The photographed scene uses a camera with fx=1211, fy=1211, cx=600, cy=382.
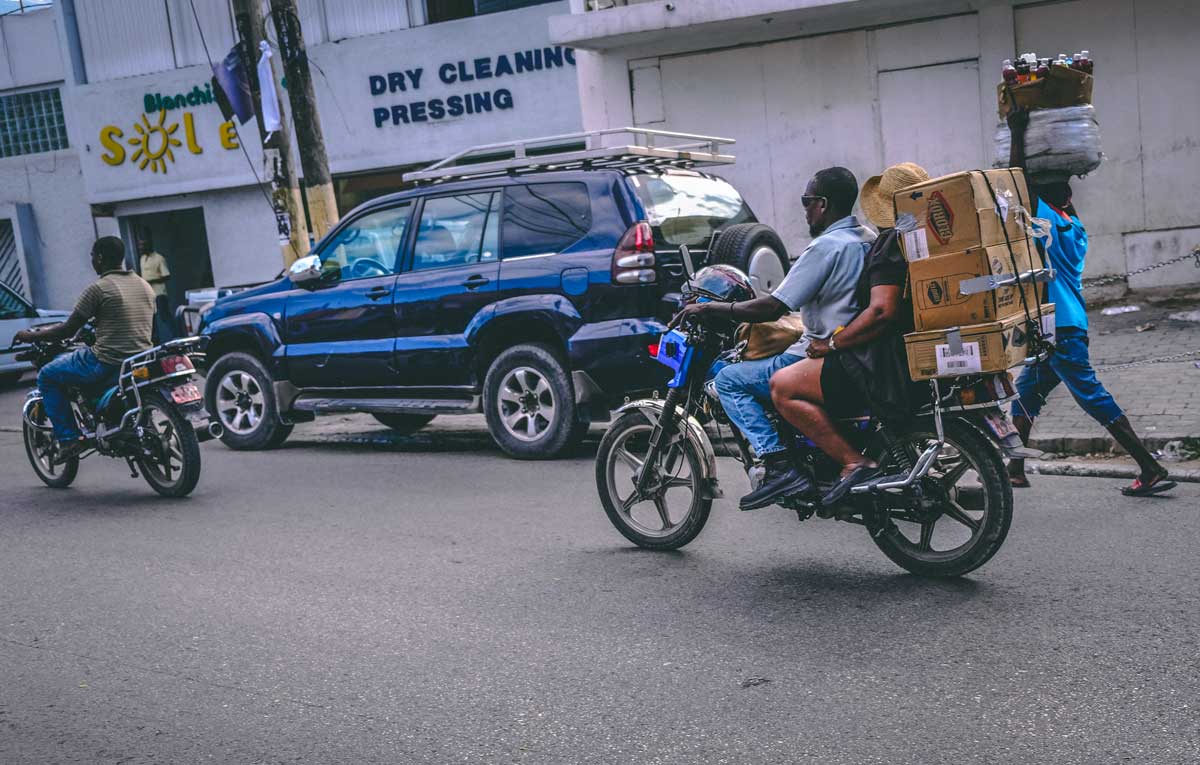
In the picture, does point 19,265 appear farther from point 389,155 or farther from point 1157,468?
point 1157,468

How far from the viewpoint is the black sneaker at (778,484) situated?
5223mm

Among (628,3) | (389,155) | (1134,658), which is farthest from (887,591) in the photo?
(389,155)

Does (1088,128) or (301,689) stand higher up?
(1088,128)

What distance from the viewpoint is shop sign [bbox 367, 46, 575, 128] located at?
58.9ft

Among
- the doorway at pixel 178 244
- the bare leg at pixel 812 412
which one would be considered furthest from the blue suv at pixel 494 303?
the doorway at pixel 178 244

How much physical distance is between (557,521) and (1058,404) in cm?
414

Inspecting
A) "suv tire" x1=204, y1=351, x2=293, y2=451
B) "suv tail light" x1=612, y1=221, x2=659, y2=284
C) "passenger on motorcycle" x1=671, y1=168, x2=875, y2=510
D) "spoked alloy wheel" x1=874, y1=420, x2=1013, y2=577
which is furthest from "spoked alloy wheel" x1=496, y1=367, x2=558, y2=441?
"spoked alloy wheel" x1=874, y1=420, x2=1013, y2=577

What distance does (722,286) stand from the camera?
533 cm

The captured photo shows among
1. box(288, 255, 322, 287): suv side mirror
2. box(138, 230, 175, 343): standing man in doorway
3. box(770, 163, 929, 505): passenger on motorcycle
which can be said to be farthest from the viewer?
box(138, 230, 175, 343): standing man in doorway

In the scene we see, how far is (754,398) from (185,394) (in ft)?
14.3

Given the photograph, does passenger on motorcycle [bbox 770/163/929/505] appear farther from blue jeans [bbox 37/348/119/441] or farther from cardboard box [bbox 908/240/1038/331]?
blue jeans [bbox 37/348/119/441]

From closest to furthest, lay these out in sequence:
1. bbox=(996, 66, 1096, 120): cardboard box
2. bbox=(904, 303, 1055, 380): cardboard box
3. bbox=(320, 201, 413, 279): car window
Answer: bbox=(904, 303, 1055, 380): cardboard box < bbox=(996, 66, 1096, 120): cardboard box < bbox=(320, 201, 413, 279): car window

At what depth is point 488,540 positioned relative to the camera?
6352mm

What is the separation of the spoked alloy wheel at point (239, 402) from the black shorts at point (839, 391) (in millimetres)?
6146
